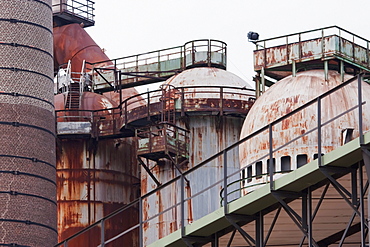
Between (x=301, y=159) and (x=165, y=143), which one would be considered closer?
(x=301, y=159)

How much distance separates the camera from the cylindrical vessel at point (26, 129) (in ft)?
115

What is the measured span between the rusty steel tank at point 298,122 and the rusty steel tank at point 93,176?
12.8 m

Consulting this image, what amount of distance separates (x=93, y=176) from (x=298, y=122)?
15.5m

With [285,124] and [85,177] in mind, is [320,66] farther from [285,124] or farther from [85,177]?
[85,177]

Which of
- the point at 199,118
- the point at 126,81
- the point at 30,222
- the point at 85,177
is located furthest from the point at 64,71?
the point at 30,222

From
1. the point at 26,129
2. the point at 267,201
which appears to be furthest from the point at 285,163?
the point at 26,129

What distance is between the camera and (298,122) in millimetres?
30125

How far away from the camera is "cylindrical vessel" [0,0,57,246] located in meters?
35.1

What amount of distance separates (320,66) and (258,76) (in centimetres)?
260

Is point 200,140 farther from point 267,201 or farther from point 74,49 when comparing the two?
point 267,201

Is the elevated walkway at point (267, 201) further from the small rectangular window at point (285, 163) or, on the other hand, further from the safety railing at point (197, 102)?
the safety railing at point (197, 102)

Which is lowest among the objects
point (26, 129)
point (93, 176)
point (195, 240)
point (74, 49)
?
point (93, 176)

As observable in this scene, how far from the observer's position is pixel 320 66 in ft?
108

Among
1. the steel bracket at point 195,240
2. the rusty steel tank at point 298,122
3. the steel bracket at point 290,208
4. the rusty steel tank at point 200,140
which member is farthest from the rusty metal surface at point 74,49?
the steel bracket at point 290,208
